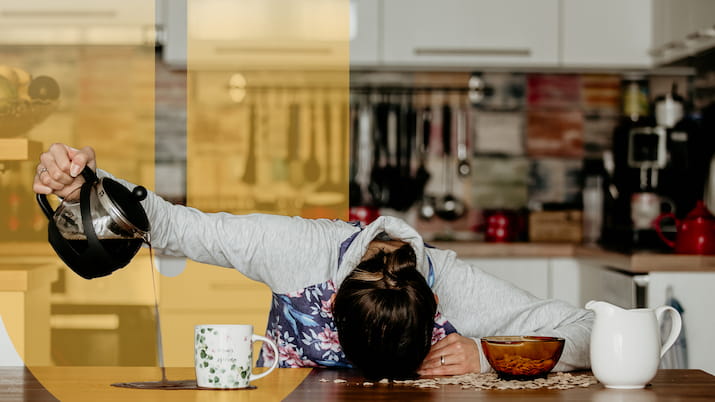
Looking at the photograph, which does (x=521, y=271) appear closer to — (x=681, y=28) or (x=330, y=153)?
(x=330, y=153)

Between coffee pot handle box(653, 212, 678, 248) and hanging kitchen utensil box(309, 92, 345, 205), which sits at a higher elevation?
hanging kitchen utensil box(309, 92, 345, 205)

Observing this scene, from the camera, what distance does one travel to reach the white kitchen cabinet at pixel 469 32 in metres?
3.35

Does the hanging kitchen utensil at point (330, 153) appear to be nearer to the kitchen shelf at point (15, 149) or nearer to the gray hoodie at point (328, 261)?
the kitchen shelf at point (15, 149)

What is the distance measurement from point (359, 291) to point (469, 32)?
2.26m

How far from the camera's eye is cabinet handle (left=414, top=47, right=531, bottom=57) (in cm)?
335

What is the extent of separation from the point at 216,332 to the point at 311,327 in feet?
1.13

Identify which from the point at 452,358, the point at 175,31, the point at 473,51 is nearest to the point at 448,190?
the point at 473,51

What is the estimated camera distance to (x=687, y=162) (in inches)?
131

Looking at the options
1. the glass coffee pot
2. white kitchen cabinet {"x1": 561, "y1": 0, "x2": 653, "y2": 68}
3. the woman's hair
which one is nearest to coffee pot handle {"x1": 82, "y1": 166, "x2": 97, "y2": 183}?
the glass coffee pot

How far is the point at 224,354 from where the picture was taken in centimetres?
120

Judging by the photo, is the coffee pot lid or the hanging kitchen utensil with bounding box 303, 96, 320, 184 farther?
the hanging kitchen utensil with bounding box 303, 96, 320, 184

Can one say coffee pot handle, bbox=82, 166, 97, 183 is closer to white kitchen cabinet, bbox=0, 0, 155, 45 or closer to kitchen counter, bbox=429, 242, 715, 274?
kitchen counter, bbox=429, 242, 715, 274

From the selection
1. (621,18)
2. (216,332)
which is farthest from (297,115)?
(216,332)

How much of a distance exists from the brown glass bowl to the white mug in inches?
13.4
